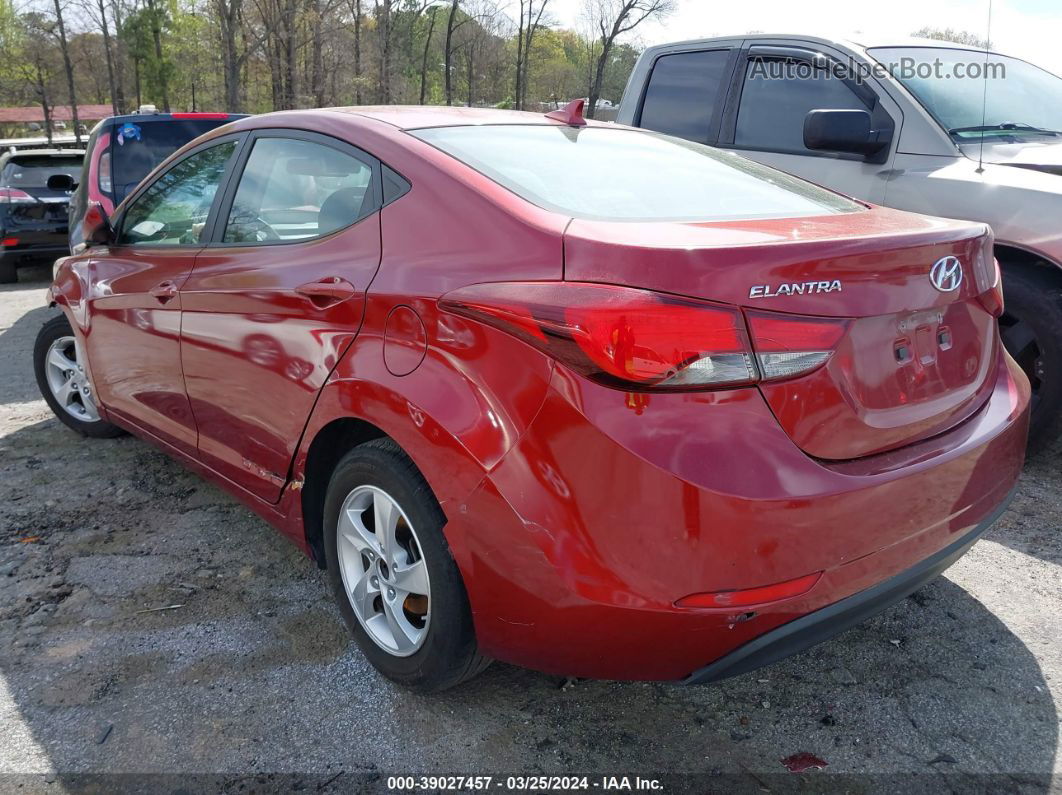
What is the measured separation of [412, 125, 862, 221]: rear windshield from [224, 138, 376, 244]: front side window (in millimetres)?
264

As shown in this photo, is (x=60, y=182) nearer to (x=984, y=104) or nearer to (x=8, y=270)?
(x=8, y=270)

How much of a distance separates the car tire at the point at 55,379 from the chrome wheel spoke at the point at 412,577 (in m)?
2.90

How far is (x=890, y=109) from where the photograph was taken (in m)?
4.34

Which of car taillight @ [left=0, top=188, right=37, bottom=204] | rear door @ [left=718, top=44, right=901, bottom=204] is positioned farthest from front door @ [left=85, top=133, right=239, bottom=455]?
car taillight @ [left=0, top=188, right=37, bottom=204]

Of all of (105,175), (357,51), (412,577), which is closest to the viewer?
(412,577)

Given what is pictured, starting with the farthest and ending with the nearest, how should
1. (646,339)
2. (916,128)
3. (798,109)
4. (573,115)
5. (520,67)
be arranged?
(520,67)
(798,109)
(916,128)
(573,115)
(646,339)

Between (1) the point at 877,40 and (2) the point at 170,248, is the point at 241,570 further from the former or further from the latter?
(1) the point at 877,40

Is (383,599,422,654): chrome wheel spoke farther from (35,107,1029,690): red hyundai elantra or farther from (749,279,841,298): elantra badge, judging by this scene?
(749,279,841,298): elantra badge

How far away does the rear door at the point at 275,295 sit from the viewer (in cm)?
251

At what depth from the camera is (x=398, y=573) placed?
2408 millimetres

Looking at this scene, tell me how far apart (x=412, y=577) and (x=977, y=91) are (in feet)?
13.4

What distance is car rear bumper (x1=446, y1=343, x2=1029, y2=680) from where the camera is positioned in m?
1.83

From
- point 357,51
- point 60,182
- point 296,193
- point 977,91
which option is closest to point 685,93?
point 977,91

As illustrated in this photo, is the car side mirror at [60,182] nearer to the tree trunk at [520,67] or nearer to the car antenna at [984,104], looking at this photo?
the car antenna at [984,104]
